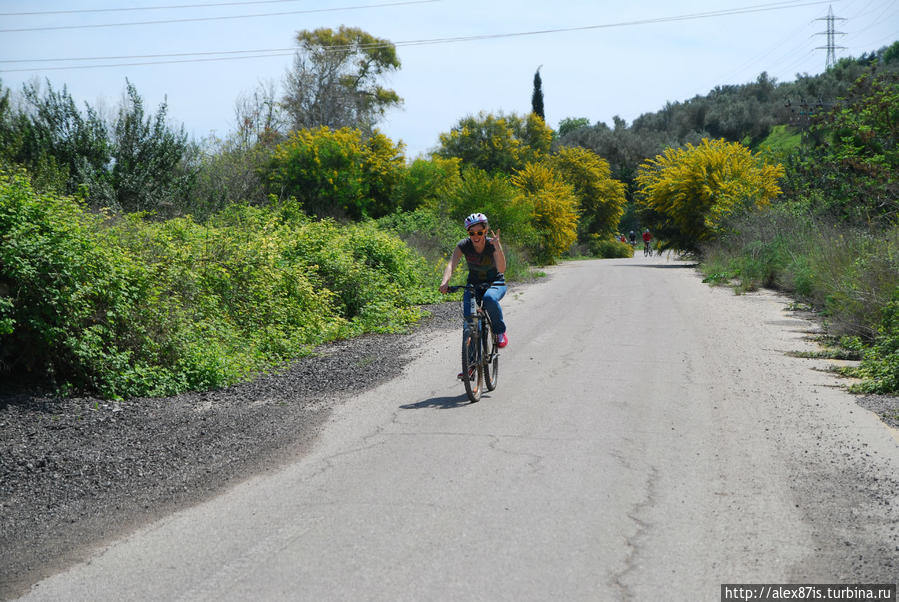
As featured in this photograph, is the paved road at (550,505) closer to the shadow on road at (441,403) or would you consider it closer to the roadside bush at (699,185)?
the shadow on road at (441,403)

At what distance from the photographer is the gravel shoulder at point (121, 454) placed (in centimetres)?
481

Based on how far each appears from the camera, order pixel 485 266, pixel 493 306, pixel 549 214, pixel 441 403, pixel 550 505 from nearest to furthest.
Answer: pixel 550 505 → pixel 441 403 → pixel 493 306 → pixel 485 266 → pixel 549 214

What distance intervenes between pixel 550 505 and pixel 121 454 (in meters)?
3.60

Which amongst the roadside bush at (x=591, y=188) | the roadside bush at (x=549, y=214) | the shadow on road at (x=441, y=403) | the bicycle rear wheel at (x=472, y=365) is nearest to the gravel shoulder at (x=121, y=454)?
the shadow on road at (x=441, y=403)

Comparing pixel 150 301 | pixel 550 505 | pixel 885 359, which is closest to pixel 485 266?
pixel 150 301

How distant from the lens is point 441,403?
820 centimetres

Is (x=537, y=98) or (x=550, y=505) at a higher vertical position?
(x=537, y=98)

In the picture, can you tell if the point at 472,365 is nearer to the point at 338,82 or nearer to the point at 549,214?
the point at 549,214

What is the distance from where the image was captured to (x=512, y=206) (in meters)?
33.5

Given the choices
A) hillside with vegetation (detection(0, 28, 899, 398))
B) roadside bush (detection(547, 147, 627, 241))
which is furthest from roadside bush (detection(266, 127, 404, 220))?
roadside bush (detection(547, 147, 627, 241))

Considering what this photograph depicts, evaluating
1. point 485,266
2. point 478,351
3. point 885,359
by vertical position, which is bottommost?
point 885,359

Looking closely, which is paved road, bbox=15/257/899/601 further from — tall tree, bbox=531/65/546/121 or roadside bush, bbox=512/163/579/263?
tall tree, bbox=531/65/546/121

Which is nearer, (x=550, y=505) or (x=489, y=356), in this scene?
(x=550, y=505)

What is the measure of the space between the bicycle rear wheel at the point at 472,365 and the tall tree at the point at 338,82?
45448mm
